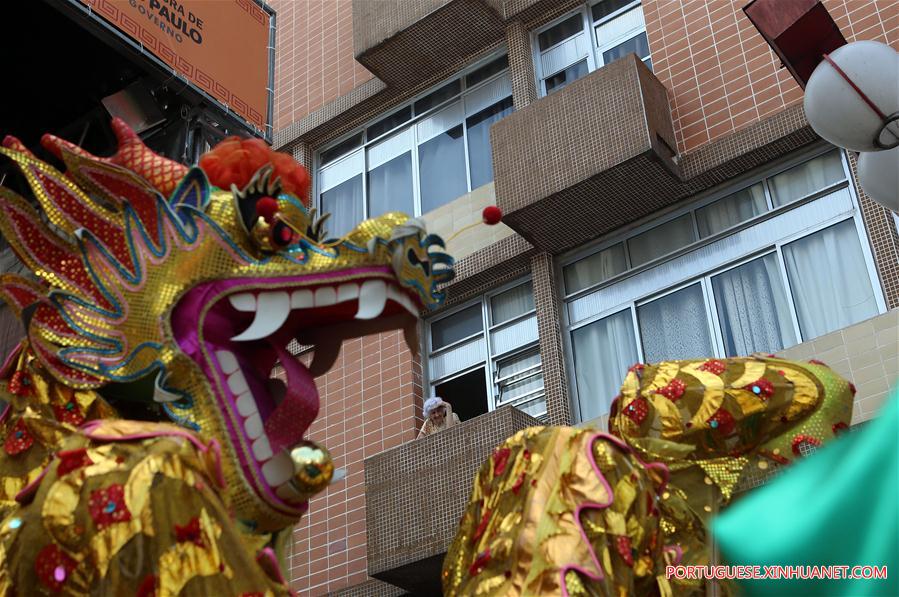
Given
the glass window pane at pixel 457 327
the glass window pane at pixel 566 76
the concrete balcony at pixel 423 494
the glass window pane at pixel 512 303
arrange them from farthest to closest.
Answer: the glass window pane at pixel 566 76 → the glass window pane at pixel 457 327 → the glass window pane at pixel 512 303 → the concrete balcony at pixel 423 494

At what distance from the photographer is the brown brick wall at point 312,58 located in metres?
14.1

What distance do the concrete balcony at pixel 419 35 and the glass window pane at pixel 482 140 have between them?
66 cm

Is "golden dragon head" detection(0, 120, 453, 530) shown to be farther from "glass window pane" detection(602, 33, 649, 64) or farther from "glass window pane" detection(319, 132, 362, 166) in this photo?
"glass window pane" detection(319, 132, 362, 166)

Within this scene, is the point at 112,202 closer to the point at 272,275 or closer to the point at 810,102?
the point at 272,275

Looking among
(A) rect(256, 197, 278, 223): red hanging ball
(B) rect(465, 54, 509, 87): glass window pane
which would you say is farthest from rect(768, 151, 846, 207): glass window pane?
(A) rect(256, 197, 278, 223): red hanging ball

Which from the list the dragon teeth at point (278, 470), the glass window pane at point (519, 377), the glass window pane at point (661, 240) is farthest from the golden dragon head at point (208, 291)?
the glass window pane at point (519, 377)

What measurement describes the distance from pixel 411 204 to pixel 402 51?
1.48m

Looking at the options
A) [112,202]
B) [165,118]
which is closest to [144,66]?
[165,118]

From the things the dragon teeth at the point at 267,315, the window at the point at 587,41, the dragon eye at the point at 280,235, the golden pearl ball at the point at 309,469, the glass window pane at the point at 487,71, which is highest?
the glass window pane at the point at 487,71

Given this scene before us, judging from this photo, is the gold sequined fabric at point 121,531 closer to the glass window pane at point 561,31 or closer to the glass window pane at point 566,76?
the glass window pane at point 566,76

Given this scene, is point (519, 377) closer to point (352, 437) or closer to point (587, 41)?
point (352, 437)

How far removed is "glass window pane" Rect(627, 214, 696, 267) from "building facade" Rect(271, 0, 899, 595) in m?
0.02

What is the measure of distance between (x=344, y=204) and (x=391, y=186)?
0.69m

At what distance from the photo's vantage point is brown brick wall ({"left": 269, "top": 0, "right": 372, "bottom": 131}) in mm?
14078
